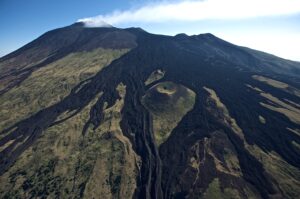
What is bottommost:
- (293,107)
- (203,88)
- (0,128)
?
(293,107)

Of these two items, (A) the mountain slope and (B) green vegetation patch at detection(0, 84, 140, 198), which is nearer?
(B) green vegetation patch at detection(0, 84, 140, 198)

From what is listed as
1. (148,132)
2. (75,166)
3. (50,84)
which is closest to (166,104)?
(148,132)

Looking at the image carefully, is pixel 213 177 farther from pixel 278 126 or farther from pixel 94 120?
pixel 94 120

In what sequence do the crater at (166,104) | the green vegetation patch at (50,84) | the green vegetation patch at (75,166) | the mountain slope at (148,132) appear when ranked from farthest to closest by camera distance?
1. the green vegetation patch at (50,84)
2. the crater at (166,104)
3. the mountain slope at (148,132)
4. the green vegetation patch at (75,166)

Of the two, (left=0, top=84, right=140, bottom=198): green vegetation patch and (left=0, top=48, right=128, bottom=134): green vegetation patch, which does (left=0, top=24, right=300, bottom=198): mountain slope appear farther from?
(left=0, top=48, right=128, bottom=134): green vegetation patch

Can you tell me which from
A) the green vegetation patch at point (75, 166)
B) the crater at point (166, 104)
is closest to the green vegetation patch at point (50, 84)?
the green vegetation patch at point (75, 166)

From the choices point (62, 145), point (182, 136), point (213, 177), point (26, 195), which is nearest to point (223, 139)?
point (182, 136)

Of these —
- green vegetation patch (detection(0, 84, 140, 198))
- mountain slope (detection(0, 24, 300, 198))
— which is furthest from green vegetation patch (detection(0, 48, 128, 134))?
green vegetation patch (detection(0, 84, 140, 198))

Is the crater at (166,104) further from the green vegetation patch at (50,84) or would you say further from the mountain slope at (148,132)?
the green vegetation patch at (50,84)
